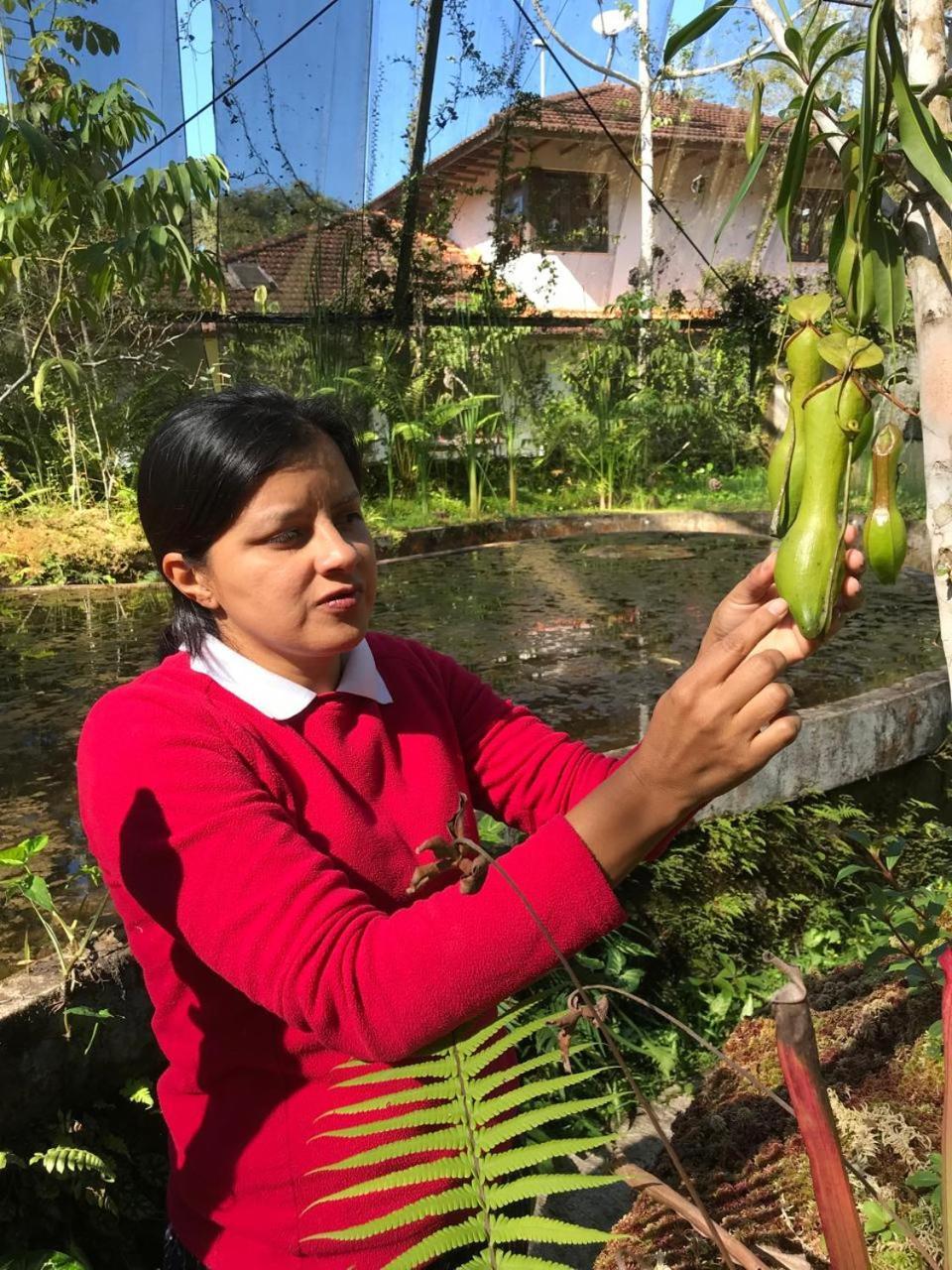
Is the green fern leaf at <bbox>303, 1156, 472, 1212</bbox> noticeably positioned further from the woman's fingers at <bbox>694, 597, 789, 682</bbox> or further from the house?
the house

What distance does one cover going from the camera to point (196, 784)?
3.31 ft

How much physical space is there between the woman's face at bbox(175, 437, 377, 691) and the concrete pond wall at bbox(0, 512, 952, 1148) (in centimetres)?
84

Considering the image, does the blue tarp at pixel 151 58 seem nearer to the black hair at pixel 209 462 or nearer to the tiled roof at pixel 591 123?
the tiled roof at pixel 591 123

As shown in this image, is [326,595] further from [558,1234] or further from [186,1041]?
[558,1234]

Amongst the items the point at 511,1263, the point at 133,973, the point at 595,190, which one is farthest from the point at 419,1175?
the point at 595,190

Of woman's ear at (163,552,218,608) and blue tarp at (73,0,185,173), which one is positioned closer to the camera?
woman's ear at (163,552,218,608)

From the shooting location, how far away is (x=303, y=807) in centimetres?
114

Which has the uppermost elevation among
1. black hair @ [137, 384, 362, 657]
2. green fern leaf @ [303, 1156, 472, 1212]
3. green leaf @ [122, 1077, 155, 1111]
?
black hair @ [137, 384, 362, 657]

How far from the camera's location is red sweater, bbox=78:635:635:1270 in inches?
35.0

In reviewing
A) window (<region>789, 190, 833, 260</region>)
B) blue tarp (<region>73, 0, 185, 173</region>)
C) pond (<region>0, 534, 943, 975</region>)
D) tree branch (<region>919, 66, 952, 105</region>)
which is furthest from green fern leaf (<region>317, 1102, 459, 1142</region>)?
window (<region>789, 190, 833, 260</region>)

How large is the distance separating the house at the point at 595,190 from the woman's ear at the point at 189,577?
9.65 m

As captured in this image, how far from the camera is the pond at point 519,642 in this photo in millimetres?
3410

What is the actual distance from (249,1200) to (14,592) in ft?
17.9

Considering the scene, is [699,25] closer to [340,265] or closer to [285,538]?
[285,538]
